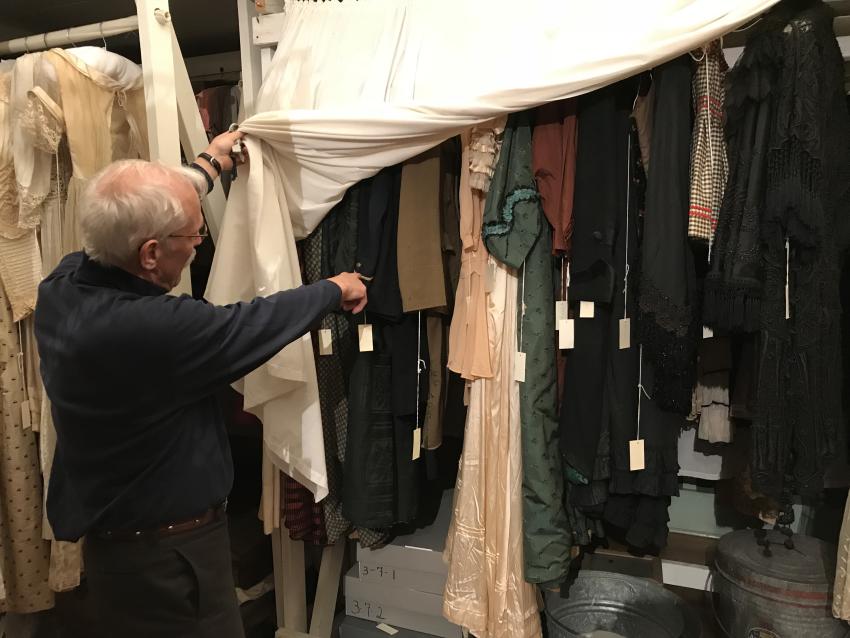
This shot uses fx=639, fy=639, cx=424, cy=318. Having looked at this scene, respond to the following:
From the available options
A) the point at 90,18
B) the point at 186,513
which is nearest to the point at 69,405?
the point at 186,513

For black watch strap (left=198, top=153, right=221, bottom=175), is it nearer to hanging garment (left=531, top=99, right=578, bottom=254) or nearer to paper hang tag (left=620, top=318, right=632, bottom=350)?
hanging garment (left=531, top=99, right=578, bottom=254)

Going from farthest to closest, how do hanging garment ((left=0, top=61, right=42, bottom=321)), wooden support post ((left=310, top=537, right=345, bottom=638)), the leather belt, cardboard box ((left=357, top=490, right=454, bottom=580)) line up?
wooden support post ((left=310, top=537, right=345, bottom=638))
cardboard box ((left=357, top=490, right=454, bottom=580))
hanging garment ((left=0, top=61, right=42, bottom=321))
the leather belt

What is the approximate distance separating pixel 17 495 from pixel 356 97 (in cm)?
153

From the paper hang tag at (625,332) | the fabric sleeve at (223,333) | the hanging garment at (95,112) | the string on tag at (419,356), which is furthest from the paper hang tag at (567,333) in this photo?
the hanging garment at (95,112)

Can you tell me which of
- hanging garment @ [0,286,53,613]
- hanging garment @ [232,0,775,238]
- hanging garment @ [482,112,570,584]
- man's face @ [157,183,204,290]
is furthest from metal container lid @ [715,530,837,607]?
hanging garment @ [0,286,53,613]

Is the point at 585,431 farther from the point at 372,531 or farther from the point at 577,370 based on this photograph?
the point at 372,531

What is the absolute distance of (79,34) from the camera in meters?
1.77

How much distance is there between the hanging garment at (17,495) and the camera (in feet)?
6.17

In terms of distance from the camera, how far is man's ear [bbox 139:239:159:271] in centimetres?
113

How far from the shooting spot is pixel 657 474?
4.96ft

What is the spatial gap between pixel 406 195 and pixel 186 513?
91cm

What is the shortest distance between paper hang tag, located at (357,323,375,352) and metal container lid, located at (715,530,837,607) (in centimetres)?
110

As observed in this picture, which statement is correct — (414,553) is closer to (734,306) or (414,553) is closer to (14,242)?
(734,306)

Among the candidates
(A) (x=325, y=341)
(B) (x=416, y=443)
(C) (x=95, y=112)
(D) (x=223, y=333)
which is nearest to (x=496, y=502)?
(B) (x=416, y=443)
